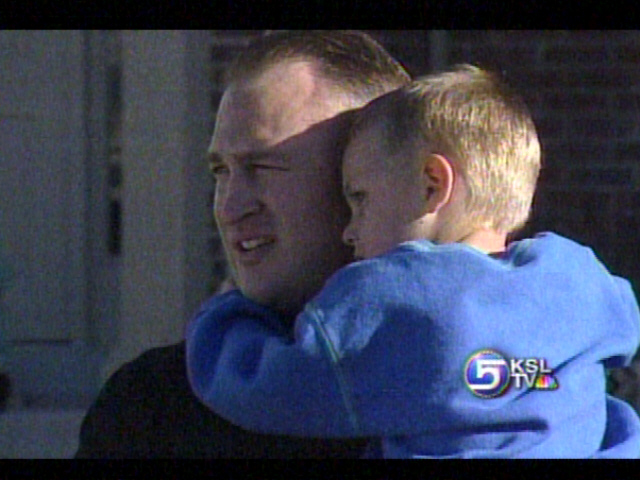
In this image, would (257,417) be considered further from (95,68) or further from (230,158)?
(95,68)

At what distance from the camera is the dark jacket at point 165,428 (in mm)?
1757

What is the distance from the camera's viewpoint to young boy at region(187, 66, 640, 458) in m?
1.59

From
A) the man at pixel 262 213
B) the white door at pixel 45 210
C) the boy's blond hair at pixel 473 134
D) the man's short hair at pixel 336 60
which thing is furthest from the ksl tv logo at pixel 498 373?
the white door at pixel 45 210

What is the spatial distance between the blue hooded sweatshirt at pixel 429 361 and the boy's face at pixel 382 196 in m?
0.06

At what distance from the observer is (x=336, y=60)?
1914mm

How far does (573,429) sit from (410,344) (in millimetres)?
253

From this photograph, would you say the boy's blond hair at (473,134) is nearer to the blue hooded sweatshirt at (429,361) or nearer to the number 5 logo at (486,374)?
the blue hooded sweatshirt at (429,361)

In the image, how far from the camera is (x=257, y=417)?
1.64 m

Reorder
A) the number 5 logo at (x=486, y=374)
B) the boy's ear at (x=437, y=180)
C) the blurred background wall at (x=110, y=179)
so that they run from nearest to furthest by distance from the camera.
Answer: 1. the number 5 logo at (x=486, y=374)
2. the boy's ear at (x=437, y=180)
3. the blurred background wall at (x=110, y=179)

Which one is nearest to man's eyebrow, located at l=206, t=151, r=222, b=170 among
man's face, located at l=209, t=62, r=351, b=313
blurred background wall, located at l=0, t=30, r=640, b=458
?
man's face, located at l=209, t=62, r=351, b=313

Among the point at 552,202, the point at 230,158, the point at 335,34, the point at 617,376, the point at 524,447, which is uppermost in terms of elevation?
the point at 335,34

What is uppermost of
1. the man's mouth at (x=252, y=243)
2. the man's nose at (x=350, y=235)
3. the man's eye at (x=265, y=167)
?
the man's eye at (x=265, y=167)

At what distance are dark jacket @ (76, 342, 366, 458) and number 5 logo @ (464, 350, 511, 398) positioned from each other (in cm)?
22

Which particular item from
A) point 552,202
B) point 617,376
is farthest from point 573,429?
point 552,202
